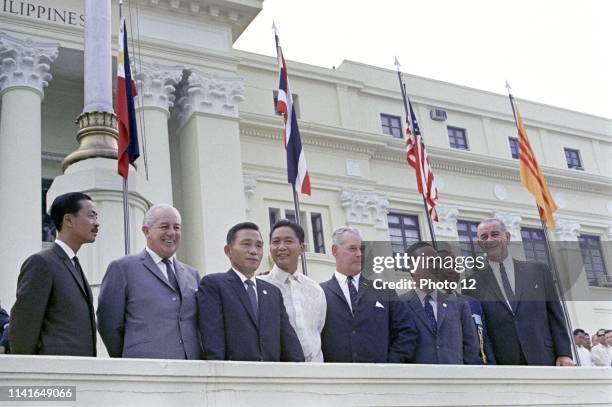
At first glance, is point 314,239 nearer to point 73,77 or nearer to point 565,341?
point 73,77

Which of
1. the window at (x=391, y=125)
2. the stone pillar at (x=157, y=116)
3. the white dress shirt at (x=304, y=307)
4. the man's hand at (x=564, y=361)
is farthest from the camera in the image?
the window at (x=391, y=125)

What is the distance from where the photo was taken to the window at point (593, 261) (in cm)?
2573

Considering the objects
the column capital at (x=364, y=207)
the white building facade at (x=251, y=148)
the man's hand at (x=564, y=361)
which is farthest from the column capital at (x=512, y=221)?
the man's hand at (x=564, y=361)

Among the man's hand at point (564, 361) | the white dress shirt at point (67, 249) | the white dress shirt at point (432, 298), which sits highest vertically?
the white dress shirt at point (67, 249)

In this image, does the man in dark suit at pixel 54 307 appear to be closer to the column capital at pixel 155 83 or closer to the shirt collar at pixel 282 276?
the shirt collar at pixel 282 276

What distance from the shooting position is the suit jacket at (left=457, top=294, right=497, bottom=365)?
5.50m

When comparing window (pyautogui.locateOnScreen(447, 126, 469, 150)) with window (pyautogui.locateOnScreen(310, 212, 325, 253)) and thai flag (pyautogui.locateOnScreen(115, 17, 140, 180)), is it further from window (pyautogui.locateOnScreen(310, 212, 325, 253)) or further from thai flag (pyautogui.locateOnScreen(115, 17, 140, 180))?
thai flag (pyautogui.locateOnScreen(115, 17, 140, 180))

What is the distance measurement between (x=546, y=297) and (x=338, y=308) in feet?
5.48

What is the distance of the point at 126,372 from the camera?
3410 millimetres

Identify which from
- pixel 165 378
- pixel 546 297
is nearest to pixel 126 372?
pixel 165 378

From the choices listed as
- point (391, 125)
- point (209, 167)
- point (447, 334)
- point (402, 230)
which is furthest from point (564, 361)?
point (391, 125)

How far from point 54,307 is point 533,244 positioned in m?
23.2

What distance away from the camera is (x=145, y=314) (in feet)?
14.6

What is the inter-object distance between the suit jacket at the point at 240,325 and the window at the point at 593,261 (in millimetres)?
23136
